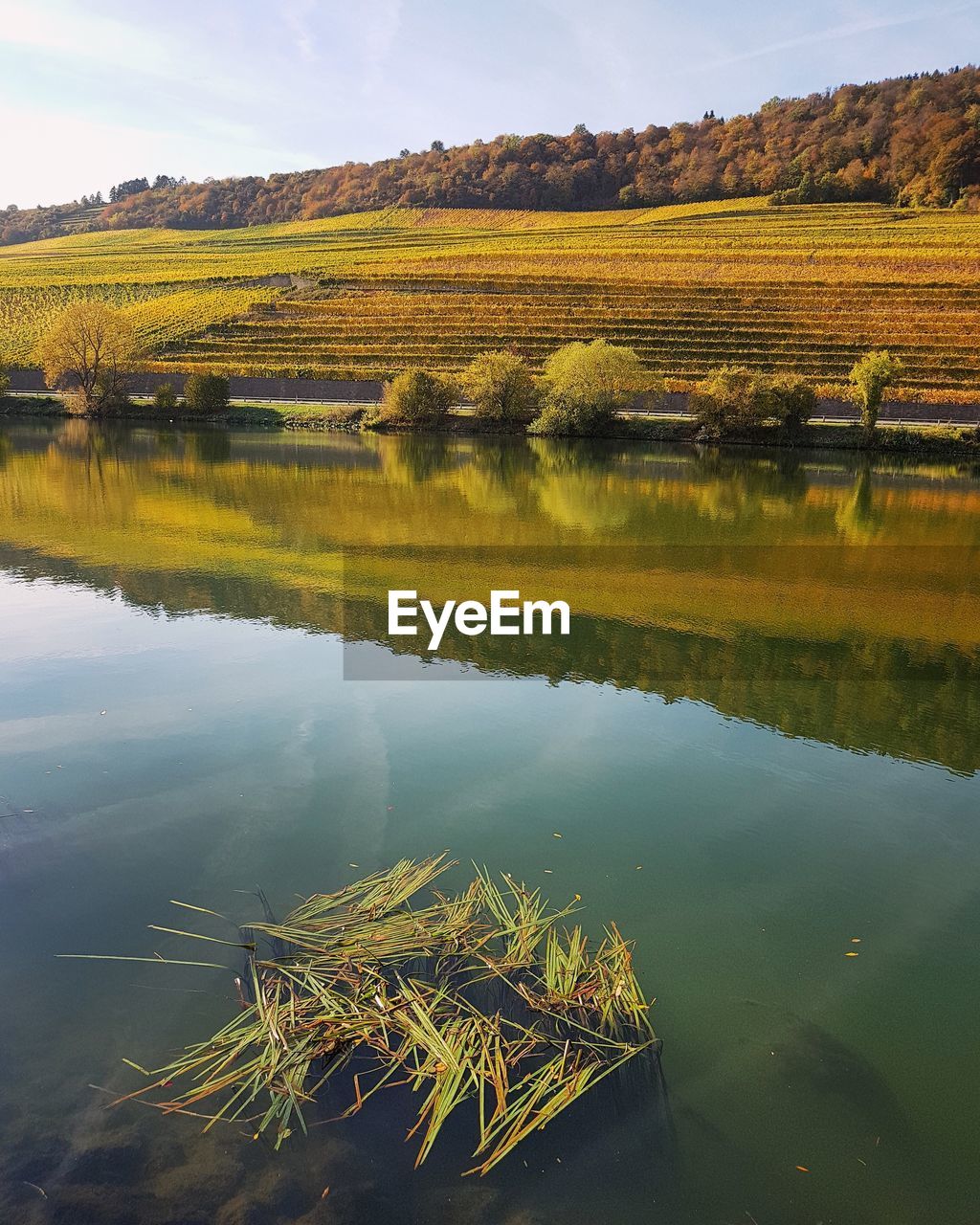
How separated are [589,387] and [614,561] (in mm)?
31728

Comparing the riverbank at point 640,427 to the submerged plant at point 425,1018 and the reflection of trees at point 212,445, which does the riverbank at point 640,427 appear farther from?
the submerged plant at point 425,1018

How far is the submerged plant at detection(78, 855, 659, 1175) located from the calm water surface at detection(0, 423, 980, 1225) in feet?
0.65

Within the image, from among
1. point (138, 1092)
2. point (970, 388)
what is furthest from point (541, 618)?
point (970, 388)

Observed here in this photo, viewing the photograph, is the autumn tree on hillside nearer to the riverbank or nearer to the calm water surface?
the riverbank

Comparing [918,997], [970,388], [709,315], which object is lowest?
[918,997]

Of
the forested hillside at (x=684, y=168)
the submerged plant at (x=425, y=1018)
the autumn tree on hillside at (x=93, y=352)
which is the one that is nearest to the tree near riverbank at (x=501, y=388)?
the autumn tree on hillside at (x=93, y=352)

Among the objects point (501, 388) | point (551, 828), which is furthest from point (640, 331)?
point (551, 828)

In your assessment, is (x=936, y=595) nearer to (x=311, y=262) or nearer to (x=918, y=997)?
(x=918, y=997)

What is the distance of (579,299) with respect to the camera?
225ft

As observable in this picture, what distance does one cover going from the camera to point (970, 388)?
51.8 metres

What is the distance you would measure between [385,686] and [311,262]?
86428mm

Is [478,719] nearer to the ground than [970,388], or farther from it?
nearer to the ground

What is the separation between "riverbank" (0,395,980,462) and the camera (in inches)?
1759

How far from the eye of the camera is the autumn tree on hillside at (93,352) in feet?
185
